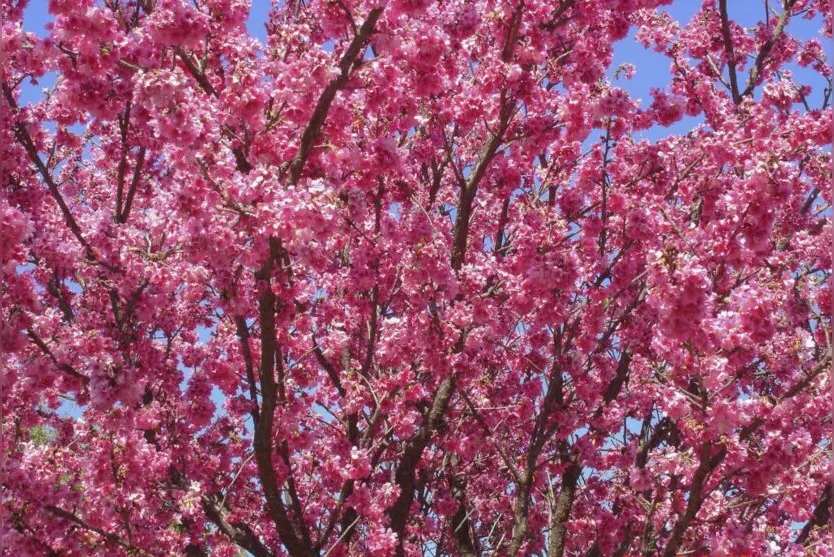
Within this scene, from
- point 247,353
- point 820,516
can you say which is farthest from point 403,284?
point 820,516

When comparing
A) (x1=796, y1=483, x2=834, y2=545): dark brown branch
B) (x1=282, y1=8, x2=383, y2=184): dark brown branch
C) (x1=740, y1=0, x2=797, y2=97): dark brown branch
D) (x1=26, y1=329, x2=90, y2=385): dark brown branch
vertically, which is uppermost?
(x1=740, y1=0, x2=797, y2=97): dark brown branch

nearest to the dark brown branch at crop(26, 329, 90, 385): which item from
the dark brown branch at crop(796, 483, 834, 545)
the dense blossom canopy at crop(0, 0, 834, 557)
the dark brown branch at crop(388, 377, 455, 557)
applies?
the dense blossom canopy at crop(0, 0, 834, 557)

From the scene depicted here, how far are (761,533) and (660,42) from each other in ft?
22.9

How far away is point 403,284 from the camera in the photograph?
8.23 m

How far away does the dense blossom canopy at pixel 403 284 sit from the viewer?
6629mm

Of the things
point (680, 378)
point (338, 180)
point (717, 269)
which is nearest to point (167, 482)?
point (338, 180)

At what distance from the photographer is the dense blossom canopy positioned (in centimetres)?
663

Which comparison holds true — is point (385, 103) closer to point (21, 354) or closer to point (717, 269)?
point (717, 269)

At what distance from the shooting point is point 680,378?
7.30 metres

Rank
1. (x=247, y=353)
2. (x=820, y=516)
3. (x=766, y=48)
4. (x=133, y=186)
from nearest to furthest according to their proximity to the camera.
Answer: (x=247, y=353), (x=820, y=516), (x=133, y=186), (x=766, y=48)

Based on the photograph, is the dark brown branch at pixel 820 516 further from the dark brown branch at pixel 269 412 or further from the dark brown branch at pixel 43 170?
the dark brown branch at pixel 43 170

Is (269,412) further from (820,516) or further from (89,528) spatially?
(820,516)

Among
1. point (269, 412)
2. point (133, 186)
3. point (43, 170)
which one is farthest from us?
point (133, 186)

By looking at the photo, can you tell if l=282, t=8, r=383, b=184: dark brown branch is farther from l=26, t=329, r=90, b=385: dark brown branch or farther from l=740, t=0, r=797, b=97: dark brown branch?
l=740, t=0, r=797, b=97: dark brown branch
